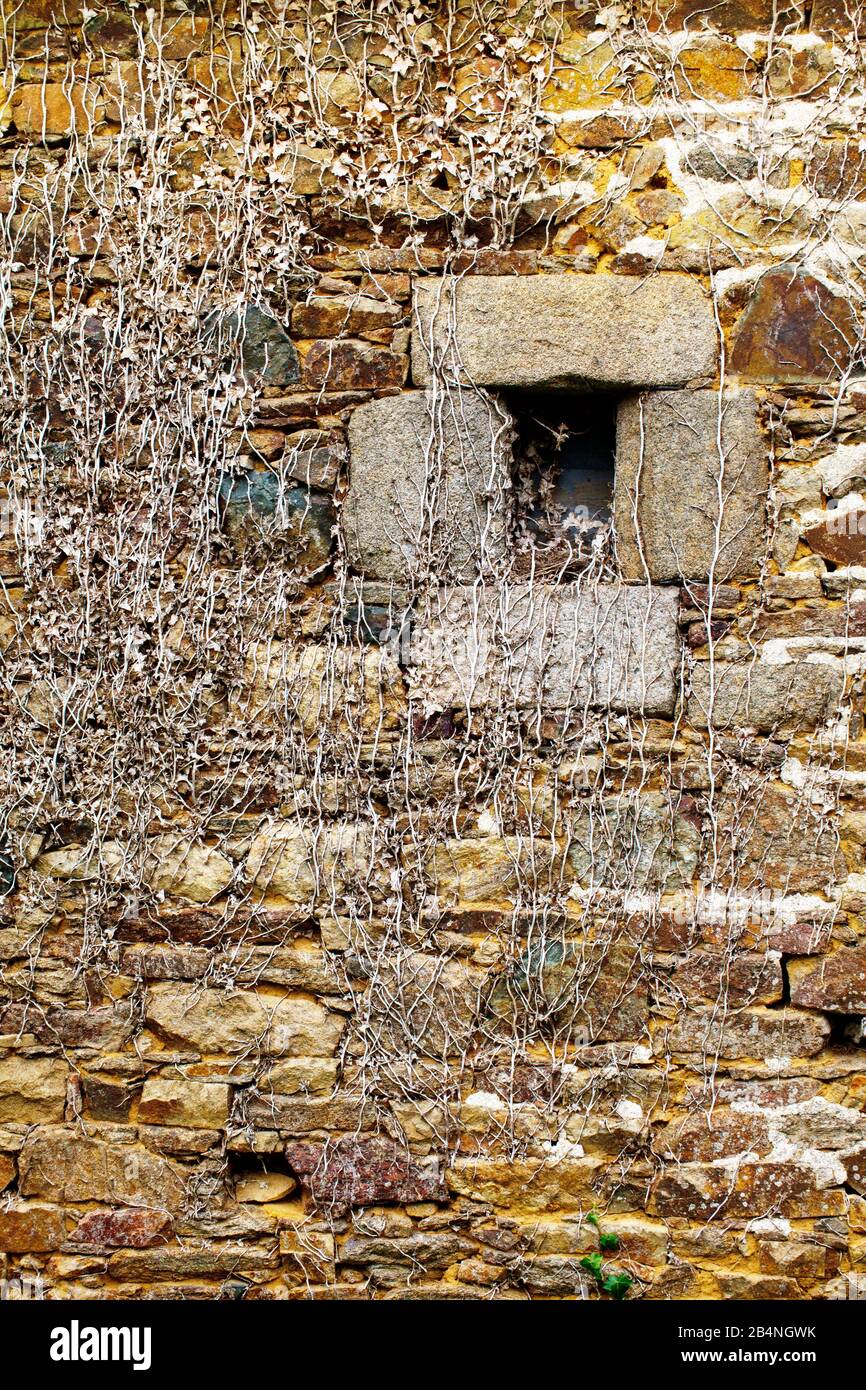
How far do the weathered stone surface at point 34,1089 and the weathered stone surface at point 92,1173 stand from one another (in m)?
0.05

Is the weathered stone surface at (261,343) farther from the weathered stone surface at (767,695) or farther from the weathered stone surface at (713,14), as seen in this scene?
the weathered stone surface at (767,695)

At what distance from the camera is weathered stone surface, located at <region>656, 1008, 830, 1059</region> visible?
111 inches

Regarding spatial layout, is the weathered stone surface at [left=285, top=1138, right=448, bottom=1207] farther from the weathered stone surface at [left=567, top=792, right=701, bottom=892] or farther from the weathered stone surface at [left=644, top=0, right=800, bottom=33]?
the weathered stone surface at [left=644, top=0, right=800, bottom=33]

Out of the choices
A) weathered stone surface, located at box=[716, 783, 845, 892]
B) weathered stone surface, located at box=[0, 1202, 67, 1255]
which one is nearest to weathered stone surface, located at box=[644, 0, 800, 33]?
weathered stone surface, located at box=[716, 783, 845, 892]

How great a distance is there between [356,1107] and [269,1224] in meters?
0.38

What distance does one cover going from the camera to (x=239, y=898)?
2949 mm

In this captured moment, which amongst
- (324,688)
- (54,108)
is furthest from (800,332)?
(54,108)

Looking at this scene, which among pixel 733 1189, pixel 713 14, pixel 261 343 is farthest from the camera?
pixel 261 343

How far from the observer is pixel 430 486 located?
9.55ft

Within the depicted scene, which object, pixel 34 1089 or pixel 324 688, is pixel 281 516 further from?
pixel 34 1089

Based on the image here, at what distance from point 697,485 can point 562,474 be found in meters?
0.37

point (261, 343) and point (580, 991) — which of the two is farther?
point (261, 343)

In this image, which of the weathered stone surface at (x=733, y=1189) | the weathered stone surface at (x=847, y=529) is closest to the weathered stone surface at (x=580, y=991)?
the weathered stone surface at (x=733, y=1189)

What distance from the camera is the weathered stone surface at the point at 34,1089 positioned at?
2.96m
